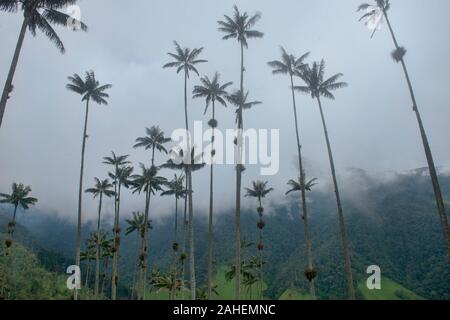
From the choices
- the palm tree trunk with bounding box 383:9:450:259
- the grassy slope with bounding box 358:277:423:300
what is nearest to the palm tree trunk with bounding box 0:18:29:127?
the palm tree trunk with bounding box 383:9:450:259

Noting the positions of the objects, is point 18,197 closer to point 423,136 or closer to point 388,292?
point 423,136

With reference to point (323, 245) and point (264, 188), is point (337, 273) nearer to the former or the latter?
point (323, 245)

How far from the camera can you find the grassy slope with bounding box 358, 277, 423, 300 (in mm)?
145125

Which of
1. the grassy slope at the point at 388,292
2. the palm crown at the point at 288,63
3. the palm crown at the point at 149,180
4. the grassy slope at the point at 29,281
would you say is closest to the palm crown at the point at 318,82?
the palm crown at the point at 288,63

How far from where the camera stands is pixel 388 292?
6048 inches

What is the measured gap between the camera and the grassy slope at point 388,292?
145 meters

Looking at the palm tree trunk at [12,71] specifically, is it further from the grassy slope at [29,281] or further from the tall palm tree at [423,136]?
the grassy slope at [29,281]

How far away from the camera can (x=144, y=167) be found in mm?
54344

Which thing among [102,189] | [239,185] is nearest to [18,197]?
[102,189]

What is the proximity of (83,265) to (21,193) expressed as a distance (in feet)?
403

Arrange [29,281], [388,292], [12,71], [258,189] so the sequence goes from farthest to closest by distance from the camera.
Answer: [388,292] < [29,281] < [258,189] < [12,71]

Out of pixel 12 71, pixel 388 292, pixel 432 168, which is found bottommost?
pixel 388 292

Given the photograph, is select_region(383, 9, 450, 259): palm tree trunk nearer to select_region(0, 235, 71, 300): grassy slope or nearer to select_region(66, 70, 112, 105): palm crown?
select_region(66, 70, 112, 105): palm crown
